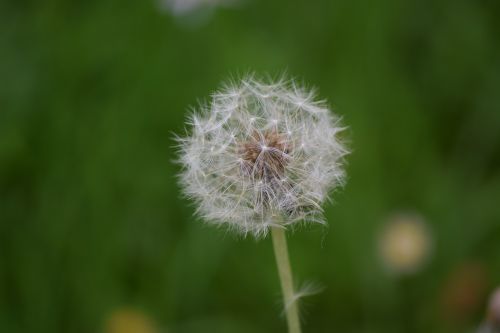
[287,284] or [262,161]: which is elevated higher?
[262,161]

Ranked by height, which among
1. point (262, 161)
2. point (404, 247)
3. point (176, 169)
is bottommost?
point (262, 161)

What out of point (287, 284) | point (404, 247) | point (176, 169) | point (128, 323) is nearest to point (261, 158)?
point (287, 284)

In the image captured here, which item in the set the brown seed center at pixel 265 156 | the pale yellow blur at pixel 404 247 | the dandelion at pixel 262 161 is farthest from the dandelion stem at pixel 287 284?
the pale yellow blur at pixel 404 247

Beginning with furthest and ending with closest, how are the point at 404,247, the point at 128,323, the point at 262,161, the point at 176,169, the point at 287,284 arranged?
the point at 176,169
the point at 404,247
the point at 128,323
the point at 262,161
the point at 287,284

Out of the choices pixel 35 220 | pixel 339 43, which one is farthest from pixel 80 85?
pixel 339 43

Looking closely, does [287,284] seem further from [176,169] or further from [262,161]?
[176,169]

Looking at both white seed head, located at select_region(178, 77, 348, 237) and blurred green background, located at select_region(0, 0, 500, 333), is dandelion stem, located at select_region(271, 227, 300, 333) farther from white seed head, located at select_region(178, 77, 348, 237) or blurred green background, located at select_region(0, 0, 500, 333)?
blurred green background, located at select_region(0, 0, 500, 333)

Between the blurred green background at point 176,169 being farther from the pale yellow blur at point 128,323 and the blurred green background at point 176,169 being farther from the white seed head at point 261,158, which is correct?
the white seed head at point 261,158
